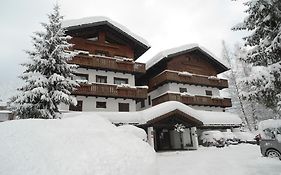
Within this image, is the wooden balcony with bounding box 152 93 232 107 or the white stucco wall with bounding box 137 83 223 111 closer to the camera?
the wooden balcony with bounding box 152 93 232 107

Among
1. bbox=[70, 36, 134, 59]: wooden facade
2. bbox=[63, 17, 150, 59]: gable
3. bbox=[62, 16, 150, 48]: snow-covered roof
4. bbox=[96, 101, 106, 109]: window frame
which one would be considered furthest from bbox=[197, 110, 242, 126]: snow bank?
bbox=[62, 16, 150, 48]: snow-covered roof

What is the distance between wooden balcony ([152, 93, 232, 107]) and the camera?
1042 inches

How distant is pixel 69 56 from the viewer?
16953 millimetres

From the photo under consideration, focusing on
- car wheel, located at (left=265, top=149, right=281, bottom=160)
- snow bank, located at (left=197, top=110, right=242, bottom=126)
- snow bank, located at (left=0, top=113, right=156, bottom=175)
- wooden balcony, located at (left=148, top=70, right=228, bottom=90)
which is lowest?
car wheel, located at (left=265, top=149, right=281, bottom=160)

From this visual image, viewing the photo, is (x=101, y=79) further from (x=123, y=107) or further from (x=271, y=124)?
(x=271, y=124)

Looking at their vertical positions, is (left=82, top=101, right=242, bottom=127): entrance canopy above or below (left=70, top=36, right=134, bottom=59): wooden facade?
below

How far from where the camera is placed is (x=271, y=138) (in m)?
12.4

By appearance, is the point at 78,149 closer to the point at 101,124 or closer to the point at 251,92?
the point at 101,124

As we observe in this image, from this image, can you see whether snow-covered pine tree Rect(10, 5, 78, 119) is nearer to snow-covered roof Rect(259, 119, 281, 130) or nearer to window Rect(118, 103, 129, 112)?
window Rect(118, 103, 129, 112)

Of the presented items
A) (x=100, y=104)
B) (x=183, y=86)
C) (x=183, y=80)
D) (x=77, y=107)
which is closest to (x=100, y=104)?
(x=100, y=104)

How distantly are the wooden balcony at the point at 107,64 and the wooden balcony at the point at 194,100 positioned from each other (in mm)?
4053

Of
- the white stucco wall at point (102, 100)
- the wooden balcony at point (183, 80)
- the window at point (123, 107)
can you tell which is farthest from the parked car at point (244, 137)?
the window at point (123, 107)

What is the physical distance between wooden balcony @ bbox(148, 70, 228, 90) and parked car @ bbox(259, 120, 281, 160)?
50.0ft

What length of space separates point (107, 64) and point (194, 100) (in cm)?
1102
